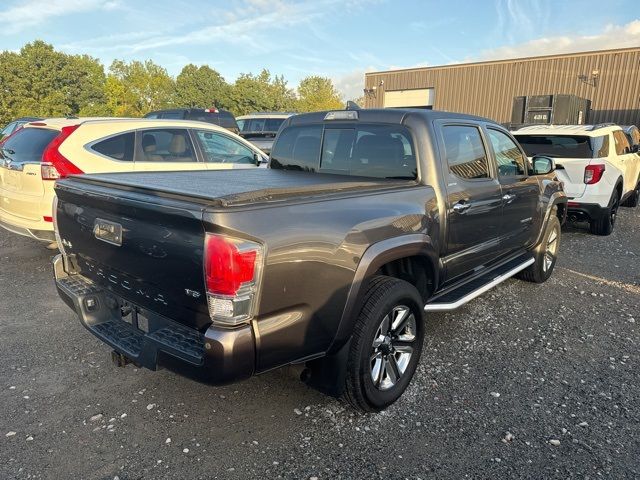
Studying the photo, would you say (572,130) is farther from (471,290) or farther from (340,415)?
(340,415)

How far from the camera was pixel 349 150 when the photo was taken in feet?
12.4

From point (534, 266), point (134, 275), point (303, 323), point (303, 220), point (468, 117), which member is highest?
point (468, 117)

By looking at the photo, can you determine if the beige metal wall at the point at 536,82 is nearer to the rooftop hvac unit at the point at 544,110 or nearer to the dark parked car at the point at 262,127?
the rooftop hvac unit at the point at 544,110

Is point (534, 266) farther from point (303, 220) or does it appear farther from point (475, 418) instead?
point (303, 220)

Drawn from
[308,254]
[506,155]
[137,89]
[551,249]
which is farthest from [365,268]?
[137,89]

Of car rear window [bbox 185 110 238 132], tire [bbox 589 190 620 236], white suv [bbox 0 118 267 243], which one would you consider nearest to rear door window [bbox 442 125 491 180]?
white suv [bbox 0 118 267 243]

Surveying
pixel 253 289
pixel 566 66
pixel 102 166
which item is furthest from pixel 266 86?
pixel 253 289

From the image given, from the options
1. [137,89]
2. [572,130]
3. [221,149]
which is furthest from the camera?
[137,89]

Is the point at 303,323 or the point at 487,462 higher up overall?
the point at 303,323

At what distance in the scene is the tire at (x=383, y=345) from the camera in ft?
8.67

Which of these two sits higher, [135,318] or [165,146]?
[165,146]

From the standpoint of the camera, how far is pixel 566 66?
26828 mm

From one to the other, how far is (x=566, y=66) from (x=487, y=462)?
3002cm

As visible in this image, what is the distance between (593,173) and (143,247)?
23.1ft
